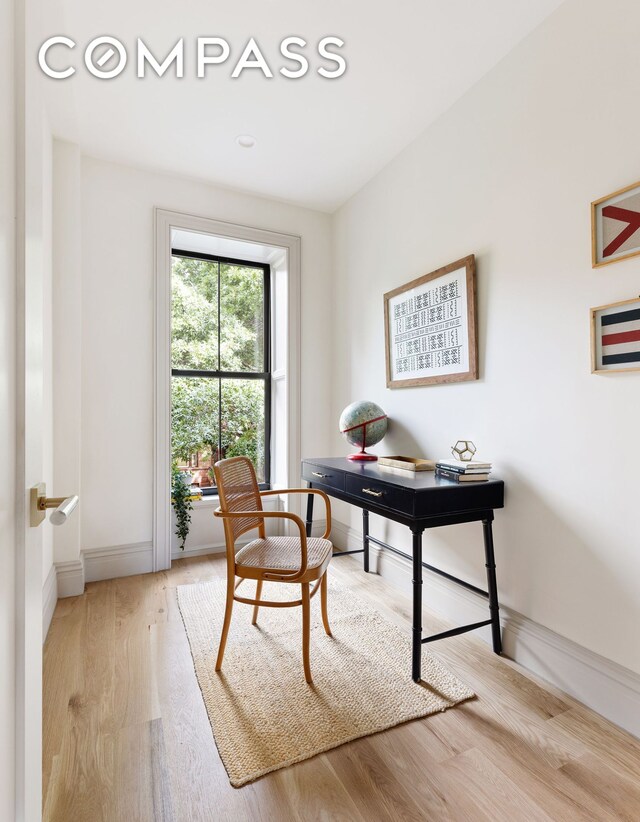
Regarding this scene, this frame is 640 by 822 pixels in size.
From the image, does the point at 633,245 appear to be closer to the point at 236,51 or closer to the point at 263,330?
the point at 236,51

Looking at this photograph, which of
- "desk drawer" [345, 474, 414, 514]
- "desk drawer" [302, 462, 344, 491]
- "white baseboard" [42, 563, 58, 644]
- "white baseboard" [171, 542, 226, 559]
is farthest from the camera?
"white baseboard" [171, 542, 226, 559]

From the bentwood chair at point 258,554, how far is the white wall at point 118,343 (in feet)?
3.79

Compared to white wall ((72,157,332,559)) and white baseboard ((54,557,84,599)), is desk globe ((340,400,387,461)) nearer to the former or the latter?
white wall ((72,157,332,559))

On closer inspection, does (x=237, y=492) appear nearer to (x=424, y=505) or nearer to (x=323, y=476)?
(x=323, y=476)

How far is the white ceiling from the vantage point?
1849mm

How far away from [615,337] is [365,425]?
4.61ft

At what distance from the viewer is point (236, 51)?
2.07m

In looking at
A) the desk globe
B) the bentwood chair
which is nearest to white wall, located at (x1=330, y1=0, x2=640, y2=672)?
the desk globe

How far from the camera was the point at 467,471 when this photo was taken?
6.33 feet

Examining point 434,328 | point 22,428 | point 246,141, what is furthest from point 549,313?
point 246,141

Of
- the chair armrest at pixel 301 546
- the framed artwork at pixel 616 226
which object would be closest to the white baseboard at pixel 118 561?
the chair armrest at pixel 301 546

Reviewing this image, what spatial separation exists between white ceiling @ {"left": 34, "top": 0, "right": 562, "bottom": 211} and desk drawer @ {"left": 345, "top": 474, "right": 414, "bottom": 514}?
1.99 m

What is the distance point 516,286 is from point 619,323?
510 mm

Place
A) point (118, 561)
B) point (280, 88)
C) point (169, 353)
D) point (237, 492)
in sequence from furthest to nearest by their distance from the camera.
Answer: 1. point (169, 353)
2. point (118, 561)
3. point (280, 88)
4. point (237, 492)
